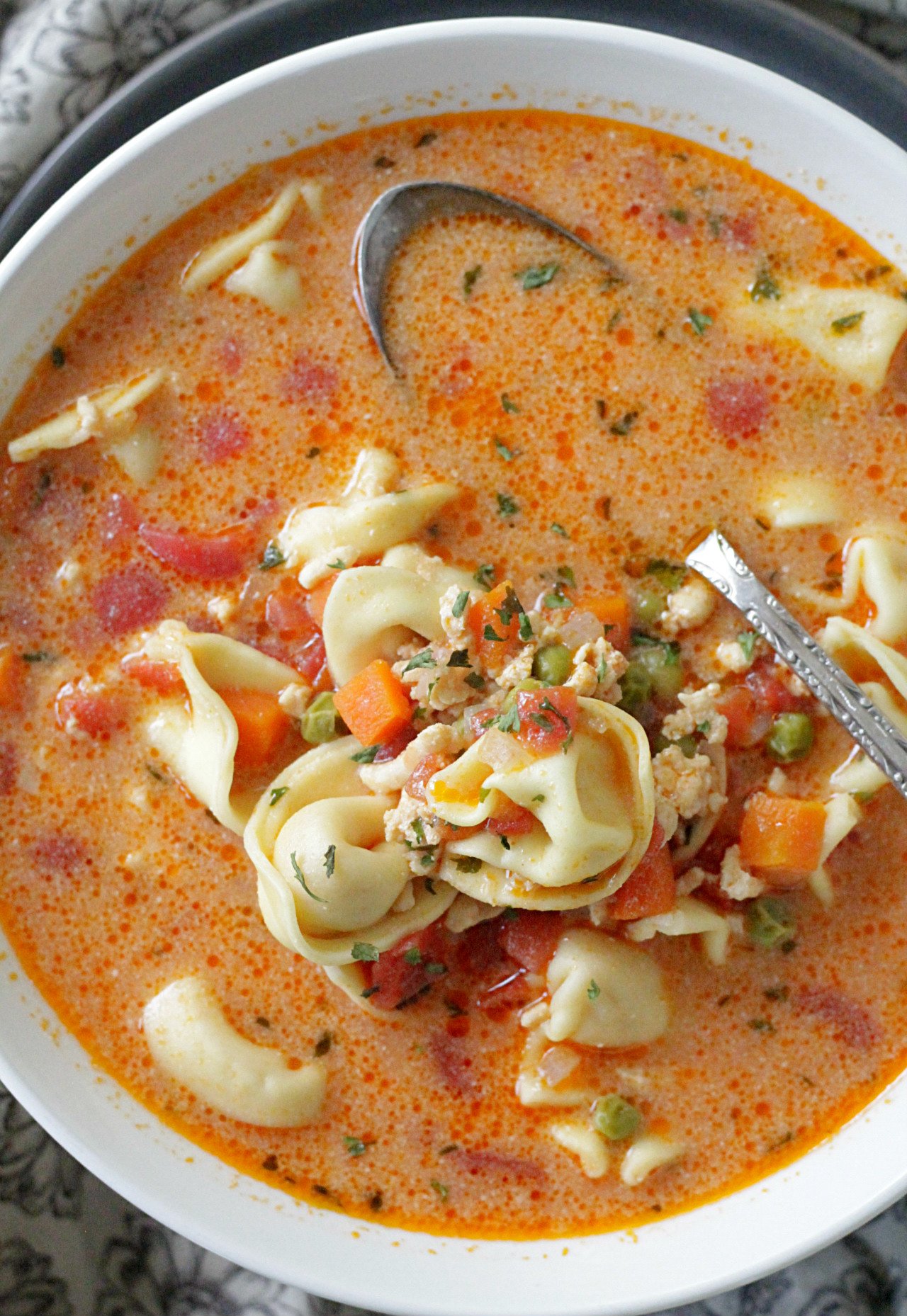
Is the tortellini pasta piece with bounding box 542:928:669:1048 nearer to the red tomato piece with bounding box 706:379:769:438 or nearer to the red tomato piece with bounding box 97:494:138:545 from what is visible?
the red tomato piece with bounding box 706:379:769:438

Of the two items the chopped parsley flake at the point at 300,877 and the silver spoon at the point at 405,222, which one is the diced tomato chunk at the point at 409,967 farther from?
the silver spoon at the point at 405,222

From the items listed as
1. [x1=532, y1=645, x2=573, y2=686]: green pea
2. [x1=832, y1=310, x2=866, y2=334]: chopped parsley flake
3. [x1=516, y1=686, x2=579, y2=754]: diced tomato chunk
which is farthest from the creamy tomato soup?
[x1=516, y1=686, x2=579, y2=754]: diced tomato chunk

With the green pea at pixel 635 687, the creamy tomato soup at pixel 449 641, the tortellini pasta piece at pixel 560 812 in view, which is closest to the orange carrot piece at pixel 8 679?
the creamy tomato soup at pixel 449 641

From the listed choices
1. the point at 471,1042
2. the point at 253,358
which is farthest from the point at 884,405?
the point at 471,1042

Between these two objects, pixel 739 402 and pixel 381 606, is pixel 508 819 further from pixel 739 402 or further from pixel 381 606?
pixel 739 402

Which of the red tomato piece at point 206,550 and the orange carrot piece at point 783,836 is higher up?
the orange carrot piece at point 783,836

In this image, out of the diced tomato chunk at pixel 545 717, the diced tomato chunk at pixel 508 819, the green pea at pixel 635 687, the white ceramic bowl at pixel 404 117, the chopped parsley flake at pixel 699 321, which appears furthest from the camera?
the chopped parsley flake at pixel 699 321
